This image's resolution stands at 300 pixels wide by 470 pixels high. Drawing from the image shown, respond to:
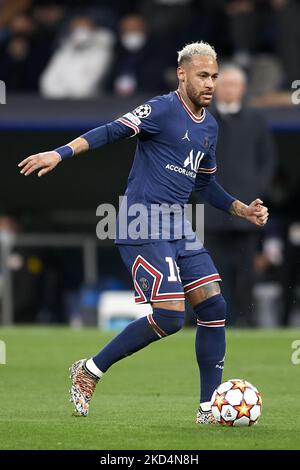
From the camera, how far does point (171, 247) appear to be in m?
8.18

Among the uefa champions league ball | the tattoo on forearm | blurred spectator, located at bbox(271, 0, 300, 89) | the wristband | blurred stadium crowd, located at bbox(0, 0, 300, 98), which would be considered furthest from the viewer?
blurred stadium crowd, located at bbox(0, 0, 300, 98)

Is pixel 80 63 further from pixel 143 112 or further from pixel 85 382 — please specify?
pixel 85 382

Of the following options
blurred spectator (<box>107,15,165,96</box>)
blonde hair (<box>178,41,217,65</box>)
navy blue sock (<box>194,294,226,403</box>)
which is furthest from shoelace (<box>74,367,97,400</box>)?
blurred spectator (<box>107,15,165,96</box>)

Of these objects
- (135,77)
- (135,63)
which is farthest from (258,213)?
(135,63)

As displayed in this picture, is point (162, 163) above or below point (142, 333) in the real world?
above

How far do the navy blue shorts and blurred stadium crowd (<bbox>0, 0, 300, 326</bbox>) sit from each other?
636 centimetres

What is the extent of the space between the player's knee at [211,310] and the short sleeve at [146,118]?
1.07 meters

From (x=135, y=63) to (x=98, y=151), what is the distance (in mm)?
1317

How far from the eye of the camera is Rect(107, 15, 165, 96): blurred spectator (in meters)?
18.1

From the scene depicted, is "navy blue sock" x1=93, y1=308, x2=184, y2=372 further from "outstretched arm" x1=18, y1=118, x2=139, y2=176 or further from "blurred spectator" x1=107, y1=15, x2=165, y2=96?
"blurred spectator" x1=107, y1=15, x2=165, y2=96

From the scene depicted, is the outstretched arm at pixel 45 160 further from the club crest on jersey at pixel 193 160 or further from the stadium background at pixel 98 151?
the stadium background at pixel 98 151

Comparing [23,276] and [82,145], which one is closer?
[82,145]

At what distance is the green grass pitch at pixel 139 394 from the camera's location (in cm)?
723

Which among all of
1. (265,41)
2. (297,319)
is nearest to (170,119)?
(297,319)
